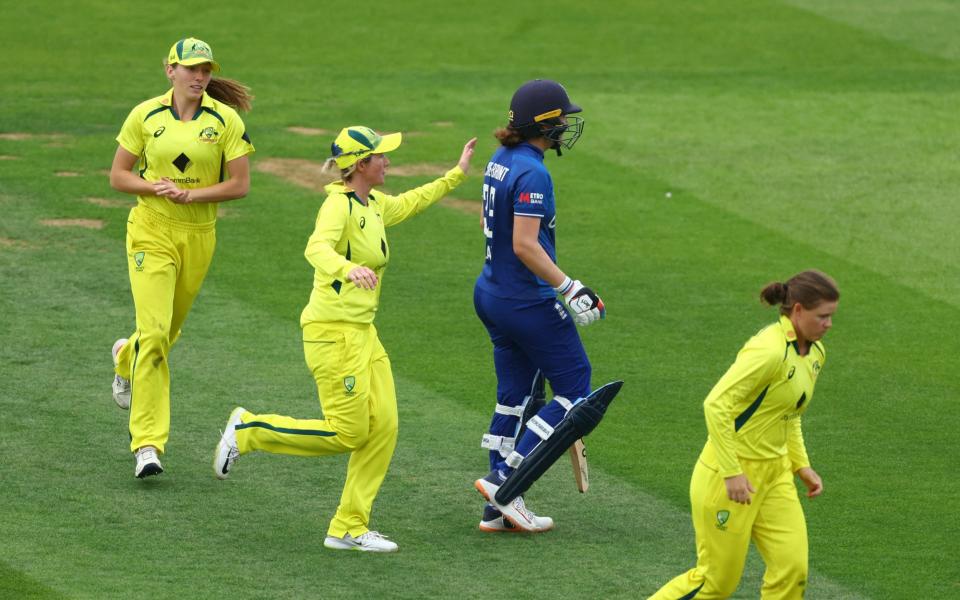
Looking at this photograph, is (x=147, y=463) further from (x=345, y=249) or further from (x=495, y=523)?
(x=495, y=523)

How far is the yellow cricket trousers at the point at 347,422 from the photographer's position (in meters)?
7.98

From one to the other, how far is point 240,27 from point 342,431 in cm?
1574

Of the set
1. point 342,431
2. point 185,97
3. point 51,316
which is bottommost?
point 51,316

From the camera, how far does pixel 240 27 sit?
74.8ft

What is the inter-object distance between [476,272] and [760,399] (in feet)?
23.4

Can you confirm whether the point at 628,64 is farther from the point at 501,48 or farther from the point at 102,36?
the point at 102,36

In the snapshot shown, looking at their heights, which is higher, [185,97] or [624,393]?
[185,97]

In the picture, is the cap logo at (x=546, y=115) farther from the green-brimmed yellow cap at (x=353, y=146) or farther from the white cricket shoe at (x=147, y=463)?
the white cricket shoe at (x=147, y=463)

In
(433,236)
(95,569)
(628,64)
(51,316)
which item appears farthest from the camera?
(628,64)

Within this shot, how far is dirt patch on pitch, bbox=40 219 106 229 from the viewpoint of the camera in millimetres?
14343

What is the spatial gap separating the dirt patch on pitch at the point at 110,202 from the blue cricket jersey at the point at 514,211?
7393 mm

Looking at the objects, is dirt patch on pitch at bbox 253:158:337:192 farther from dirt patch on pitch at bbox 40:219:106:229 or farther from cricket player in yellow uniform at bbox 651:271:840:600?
cricket player in yellow uniform at bbox 651:271:840:600

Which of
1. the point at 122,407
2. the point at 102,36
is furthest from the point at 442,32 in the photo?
the point at 122,407

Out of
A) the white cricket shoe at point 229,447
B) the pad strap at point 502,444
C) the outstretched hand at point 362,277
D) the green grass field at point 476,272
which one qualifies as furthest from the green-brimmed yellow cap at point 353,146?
the green grass field at point 476,272
